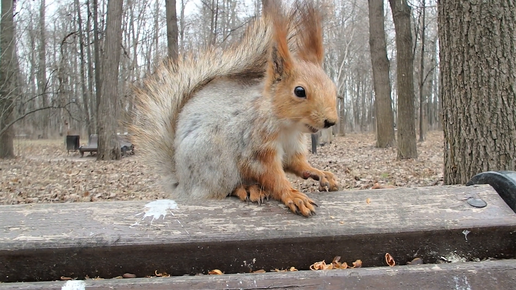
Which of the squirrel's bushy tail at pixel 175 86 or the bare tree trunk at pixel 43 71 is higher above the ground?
the bare tree trunk at pixel 43 71

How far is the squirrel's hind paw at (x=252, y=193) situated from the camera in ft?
5.13

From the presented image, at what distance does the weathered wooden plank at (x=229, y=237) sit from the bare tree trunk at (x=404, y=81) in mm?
5740

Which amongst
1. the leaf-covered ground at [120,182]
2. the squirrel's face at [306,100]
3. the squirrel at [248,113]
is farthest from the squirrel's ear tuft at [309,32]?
the leaf-covered ground at [120,182]

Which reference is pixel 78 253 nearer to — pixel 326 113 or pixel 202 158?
pixel 202 158

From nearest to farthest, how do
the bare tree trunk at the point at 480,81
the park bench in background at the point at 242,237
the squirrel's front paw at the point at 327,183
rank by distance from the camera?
the park bench in background at the point at 242,237, the squirrel's front paw at the point at 327,183, the bare tree trunk at the point at 480,81

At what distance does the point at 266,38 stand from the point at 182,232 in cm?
89

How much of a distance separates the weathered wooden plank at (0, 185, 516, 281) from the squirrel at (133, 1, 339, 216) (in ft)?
0.51

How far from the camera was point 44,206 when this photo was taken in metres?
1.42

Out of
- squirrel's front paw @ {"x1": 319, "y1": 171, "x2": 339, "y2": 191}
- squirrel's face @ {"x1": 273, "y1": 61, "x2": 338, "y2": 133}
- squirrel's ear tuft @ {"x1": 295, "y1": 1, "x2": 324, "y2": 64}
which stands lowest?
squirrel's front paw @ {"x1": 319, "y1": 171, "x2": 339, "y2": 191}

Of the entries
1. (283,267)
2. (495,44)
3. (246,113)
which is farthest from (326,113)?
(495,44)

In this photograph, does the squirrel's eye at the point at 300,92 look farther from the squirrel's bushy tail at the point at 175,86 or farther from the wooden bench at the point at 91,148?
the wooden bench at the point at 91,148

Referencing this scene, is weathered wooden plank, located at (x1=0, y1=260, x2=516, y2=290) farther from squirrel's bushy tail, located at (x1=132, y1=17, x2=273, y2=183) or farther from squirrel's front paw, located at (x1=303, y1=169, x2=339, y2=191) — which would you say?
squirrel's bushy tail, located at (x1=132, y1=17, x2=273, y2=183)

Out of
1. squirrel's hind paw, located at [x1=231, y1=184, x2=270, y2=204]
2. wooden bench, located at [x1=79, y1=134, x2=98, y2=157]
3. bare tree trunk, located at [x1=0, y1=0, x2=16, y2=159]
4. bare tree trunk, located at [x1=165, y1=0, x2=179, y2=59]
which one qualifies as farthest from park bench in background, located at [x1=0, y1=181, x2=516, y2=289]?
wooden bench, located at [x1=79, y1=134, x2=98, y2=157]

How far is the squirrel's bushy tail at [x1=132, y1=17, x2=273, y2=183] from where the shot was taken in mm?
1789
